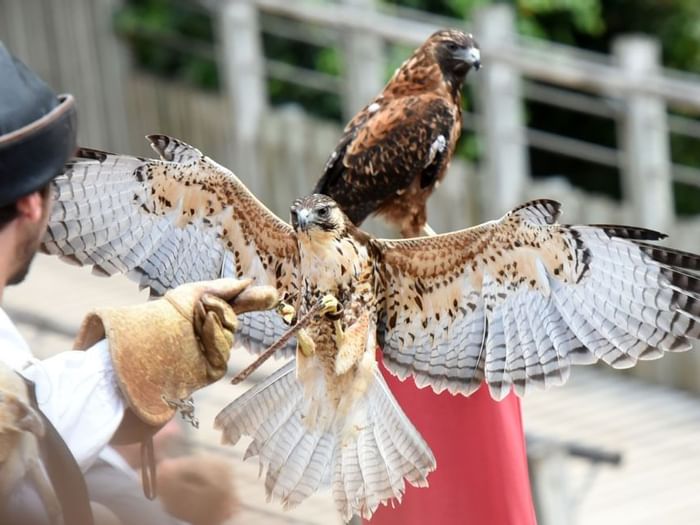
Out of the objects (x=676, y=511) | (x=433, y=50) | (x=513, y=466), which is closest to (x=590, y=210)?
(x=676, y=511)

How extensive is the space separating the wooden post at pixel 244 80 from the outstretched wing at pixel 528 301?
594 cm

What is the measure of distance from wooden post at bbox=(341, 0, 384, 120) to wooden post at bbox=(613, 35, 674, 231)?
4.87ft

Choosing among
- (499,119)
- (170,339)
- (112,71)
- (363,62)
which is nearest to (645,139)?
(499,119)

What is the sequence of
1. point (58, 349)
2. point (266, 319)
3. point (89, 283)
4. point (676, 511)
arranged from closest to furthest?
point (266, 319), point (676, 511), point (58, 349), point (89, 283)

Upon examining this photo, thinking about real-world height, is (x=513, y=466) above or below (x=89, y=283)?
above

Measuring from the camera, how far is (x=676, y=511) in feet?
16.6

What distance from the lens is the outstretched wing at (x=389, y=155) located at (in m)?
3.10

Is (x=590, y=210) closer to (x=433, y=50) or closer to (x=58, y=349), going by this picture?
(x=58, y=349)

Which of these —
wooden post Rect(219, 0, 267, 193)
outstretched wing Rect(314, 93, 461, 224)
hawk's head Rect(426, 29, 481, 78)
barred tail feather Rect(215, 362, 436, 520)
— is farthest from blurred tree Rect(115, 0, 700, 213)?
barred tail feather Rect(215, 362, 436, 520)

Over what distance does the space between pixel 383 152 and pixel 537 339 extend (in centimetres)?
74

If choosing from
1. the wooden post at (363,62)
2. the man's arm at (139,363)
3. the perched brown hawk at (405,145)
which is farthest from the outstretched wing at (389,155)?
the wooden post at (363,62)

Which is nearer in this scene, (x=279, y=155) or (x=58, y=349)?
(x=58, y=349)

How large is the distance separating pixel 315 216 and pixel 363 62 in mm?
5255

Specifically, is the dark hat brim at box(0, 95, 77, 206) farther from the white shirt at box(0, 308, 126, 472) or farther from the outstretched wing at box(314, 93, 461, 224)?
the outstretched wing at box(314, 93, 461, 224)
